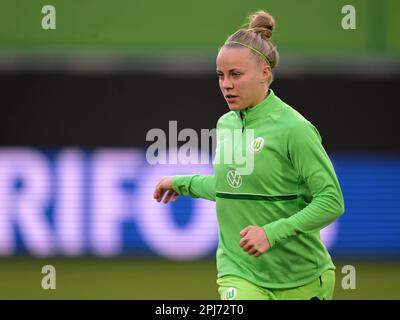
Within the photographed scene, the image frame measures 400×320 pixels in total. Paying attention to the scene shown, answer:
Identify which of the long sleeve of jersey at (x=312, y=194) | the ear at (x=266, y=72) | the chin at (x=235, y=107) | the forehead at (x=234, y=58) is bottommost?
the long sleeve of jersey at (x=312, y=194)

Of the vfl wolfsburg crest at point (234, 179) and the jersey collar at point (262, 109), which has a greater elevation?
the jersey collar at point (262, 109)

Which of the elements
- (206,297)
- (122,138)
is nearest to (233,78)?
(206,297)

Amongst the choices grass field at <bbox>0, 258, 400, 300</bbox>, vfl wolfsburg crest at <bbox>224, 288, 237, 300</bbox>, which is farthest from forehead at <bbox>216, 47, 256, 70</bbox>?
grass field at <bbox>0, 258, 400, 300</bbox>

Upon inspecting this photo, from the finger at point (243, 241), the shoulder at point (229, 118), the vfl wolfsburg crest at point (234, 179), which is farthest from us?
the shoulder at point (229, 118)

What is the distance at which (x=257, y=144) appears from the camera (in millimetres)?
4016

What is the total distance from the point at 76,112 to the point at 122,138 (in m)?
0.45

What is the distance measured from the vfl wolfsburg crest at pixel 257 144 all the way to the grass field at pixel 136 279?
10.5ft

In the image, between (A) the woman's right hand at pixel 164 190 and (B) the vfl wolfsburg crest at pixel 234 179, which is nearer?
(B) the vfl wolfsburg crest at pixel 234 179

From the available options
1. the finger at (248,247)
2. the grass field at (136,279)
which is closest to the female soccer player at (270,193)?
the finger at (248,247)

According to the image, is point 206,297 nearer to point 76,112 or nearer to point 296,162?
point 76,112

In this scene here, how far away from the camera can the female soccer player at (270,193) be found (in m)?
3.84

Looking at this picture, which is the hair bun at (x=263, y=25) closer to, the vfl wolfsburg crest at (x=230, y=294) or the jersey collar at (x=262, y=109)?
the jersey collar at (x=262, y=109)

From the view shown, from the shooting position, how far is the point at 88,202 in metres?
7.70

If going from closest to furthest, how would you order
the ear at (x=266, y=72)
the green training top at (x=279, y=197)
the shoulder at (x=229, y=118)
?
the green training top at (x=279, y=197) → the ear at (x=266, y=72) → the shoulder at (x=229, y=118)
